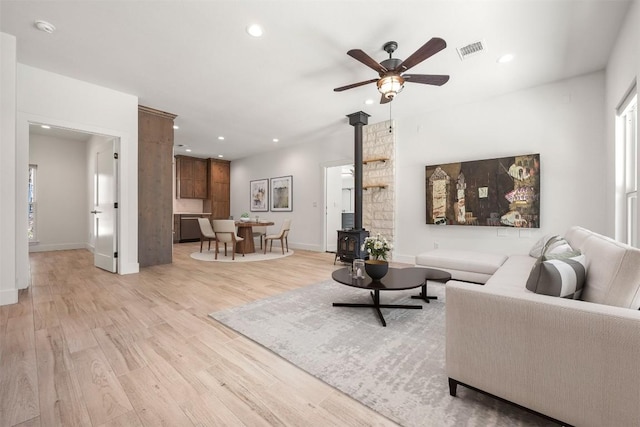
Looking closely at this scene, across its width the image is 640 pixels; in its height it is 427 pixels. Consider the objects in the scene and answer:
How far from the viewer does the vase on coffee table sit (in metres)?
2.50

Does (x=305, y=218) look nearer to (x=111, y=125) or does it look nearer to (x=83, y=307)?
(x=111, y=125)

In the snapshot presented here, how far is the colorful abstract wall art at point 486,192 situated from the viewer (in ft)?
12.8

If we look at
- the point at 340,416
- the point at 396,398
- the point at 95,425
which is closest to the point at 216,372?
the point at 95,425

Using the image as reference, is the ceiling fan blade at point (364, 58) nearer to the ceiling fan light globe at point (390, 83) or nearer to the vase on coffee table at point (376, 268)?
the ceiling fan light globe at point (390, 83)

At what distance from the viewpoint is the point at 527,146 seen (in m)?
3.97

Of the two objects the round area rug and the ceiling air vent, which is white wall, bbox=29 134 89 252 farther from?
the ceiling air vent

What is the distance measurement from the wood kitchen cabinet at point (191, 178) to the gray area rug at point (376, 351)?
7022 mm

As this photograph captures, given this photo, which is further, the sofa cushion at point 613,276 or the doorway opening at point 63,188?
the doorway opening at point 63,188

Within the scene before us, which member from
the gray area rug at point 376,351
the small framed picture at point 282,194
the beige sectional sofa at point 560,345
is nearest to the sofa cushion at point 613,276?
the beige sectional sofa at point 560,345

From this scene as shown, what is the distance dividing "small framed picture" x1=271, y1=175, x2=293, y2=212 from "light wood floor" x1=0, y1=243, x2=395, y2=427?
14.7ft

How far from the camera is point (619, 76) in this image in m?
2.77

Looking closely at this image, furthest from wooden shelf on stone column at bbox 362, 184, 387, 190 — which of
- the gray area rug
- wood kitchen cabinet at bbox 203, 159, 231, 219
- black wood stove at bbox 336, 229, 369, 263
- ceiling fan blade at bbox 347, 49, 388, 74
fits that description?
wood kitchen cabinet at bbox 203, 159, 231, 219

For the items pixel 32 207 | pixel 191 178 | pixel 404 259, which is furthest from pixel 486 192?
pixel 32 207

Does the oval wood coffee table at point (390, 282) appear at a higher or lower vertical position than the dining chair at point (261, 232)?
lower
